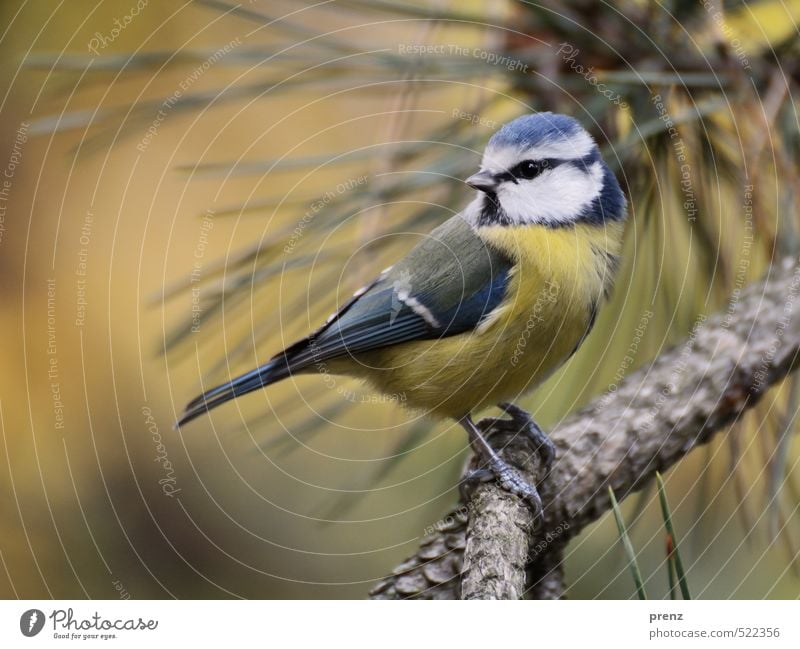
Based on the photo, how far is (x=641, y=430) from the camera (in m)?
0.50

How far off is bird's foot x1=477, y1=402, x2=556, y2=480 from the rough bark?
0.5 inches

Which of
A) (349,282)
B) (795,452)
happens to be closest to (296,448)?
(349,282)

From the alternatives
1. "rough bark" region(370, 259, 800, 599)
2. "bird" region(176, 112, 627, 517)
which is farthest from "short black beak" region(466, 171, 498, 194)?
"rough bark" region(370, 259, 800, 599)

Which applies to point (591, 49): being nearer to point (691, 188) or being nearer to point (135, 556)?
point (691, 188)

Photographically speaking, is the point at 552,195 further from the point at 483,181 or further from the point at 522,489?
the point at 522,489

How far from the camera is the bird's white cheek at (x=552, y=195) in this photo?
0.56 meters

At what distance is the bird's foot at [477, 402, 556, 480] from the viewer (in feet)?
1.77

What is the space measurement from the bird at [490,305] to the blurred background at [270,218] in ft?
0.07

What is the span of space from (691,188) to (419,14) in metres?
0.20

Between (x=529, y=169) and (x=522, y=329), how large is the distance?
0.11m

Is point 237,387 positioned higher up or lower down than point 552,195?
lower down

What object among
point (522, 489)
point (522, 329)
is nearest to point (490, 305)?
point (522, 329)

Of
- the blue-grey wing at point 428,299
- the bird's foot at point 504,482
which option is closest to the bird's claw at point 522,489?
the bird's foot at point 504,482
